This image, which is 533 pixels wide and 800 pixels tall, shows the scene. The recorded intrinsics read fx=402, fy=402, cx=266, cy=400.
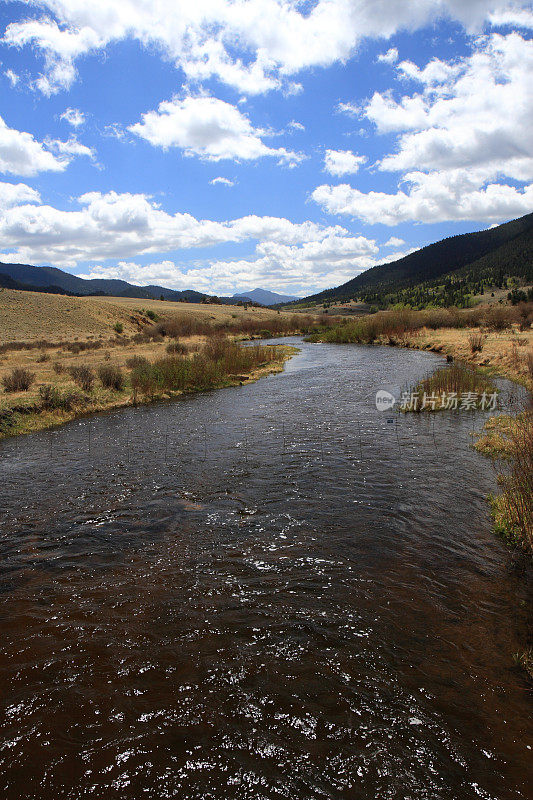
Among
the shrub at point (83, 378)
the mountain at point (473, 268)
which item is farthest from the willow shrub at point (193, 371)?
the mountain at point (473, 268)

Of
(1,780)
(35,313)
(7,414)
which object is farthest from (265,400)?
(35,313)

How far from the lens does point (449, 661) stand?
4.90 metres

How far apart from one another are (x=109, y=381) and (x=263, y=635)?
20.0m

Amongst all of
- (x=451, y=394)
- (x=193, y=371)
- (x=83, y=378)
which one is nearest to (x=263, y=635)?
(x=451, y=394)

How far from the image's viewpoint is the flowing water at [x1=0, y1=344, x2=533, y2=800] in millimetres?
3832

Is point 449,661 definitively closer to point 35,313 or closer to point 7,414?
point 7,414

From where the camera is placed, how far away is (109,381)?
75.1 feet

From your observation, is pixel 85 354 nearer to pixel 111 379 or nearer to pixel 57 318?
pixel 111 379

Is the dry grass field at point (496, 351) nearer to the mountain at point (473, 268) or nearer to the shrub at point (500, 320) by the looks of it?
the shrub at point (500, 320)

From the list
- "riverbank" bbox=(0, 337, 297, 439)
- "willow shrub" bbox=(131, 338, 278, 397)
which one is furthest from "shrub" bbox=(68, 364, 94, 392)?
"willow shrub" bbox=(131, 338, 278, 397)

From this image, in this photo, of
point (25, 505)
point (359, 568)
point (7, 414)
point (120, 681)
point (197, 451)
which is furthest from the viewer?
point (7, 414)

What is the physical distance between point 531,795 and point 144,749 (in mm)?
3563

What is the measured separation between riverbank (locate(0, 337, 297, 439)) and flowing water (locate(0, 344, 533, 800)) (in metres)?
7.22

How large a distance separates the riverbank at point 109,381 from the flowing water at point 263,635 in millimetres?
7224
